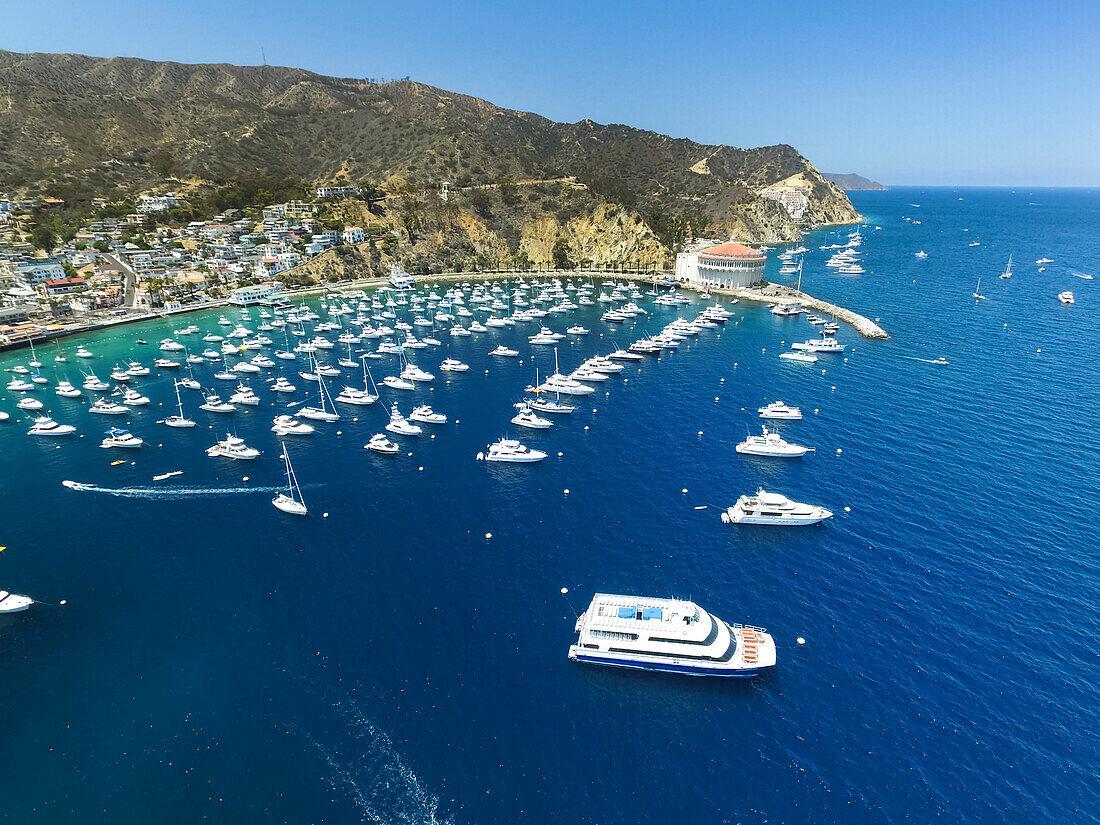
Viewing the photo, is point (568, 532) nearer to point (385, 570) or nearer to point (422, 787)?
point (385, 570)

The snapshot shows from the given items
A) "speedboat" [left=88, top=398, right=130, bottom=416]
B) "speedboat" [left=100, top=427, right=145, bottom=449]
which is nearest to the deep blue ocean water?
"speedboat" [left=100, top=427, right=145, bottom=449]

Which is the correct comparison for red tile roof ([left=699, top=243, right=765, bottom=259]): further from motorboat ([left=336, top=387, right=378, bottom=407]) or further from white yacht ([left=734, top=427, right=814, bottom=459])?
motorboat ([left=336, top=387, right=378, bottom=407])

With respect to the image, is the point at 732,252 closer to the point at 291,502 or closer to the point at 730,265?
the point at 730,265

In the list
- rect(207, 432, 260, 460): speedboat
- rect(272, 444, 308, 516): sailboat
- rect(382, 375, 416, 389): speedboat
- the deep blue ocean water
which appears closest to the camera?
the deep blue ocean water

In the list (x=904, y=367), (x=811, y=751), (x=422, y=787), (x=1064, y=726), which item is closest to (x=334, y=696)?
(x=422, y=787)

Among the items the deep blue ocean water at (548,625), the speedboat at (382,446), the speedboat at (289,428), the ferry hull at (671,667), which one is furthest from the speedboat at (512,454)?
the ferry hull at (671,667)
